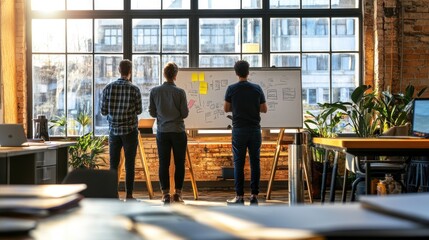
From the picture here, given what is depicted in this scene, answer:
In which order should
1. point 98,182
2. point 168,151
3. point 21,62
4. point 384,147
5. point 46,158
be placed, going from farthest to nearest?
point 21,62 < point 168,151 < point 46,158 < point 384,147 < point 98,182

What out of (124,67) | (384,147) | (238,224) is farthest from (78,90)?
(238,224)

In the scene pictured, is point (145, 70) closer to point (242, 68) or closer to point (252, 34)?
point (252, 34)

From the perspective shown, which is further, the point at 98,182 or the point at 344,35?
the point at 344,35

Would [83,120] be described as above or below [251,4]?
below

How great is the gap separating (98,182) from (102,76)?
7.07 metres

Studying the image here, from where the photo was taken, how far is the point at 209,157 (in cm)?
946

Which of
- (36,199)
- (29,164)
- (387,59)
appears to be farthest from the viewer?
(387,59)

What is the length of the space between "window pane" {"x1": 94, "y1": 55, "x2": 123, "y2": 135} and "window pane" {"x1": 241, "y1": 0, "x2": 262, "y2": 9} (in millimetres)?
1980

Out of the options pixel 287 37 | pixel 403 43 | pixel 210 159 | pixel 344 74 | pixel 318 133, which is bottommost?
pixel 210 159

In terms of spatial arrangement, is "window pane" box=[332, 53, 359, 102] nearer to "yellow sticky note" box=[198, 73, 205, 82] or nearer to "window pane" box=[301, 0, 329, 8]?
"window pane" box=[301, 0, 329, 8]

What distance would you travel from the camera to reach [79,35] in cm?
974

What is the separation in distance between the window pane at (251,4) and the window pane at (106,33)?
1.84m

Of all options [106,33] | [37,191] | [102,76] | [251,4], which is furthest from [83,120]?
[37,191]

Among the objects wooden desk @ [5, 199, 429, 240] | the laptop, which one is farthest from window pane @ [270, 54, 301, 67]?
wooden desk @ [5, 199, 429, 240]
